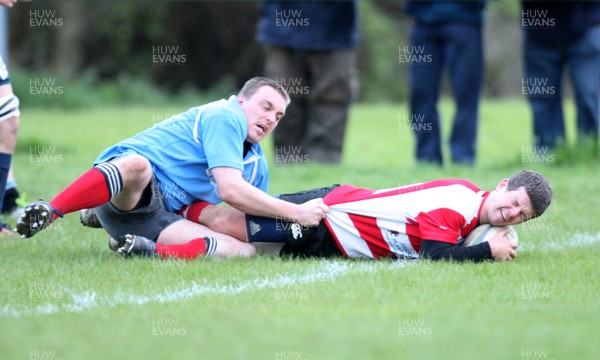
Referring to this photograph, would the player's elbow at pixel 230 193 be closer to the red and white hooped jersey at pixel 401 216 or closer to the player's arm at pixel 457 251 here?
the red and white hooped jersey at pixel 401 216

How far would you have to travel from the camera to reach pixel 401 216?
18.9ft

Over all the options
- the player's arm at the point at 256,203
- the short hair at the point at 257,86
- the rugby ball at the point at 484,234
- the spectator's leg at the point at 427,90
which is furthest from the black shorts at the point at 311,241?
the spectator's leg at the point at 427,90

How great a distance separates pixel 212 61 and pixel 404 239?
77.6 ft

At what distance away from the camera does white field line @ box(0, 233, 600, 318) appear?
4422mm

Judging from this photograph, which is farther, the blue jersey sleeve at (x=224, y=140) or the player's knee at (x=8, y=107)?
the player's knee at (x=8, y=107)

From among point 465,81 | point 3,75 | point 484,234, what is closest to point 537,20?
point 465,81

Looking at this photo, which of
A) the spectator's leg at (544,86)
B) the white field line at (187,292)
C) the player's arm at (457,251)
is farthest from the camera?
the spectator's leg at (544,86)

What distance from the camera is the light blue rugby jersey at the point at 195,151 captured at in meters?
5.71

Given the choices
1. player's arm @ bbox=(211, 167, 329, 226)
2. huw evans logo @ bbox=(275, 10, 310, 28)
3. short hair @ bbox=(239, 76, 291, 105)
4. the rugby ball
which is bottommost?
the rugby ball

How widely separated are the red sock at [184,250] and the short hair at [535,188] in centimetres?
180

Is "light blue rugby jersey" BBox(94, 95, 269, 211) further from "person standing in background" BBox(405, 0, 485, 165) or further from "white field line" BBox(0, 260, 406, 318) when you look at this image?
"person standing in background" BBox(405, 0, 485, 165)

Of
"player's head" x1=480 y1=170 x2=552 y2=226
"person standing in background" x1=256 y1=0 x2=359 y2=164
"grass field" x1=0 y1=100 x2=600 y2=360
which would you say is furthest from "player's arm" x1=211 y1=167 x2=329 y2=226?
"person standing in background" x1=256 y1=0 x2=359 y2=164

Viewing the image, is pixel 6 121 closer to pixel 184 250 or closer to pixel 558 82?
pixel 184 250

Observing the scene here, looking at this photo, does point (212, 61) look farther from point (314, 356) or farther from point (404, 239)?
point (314, 356)
